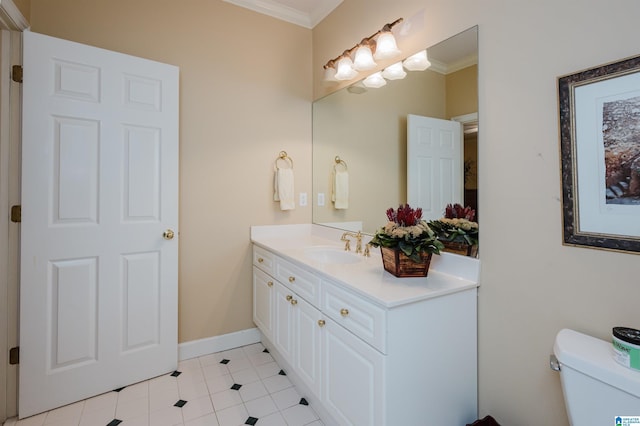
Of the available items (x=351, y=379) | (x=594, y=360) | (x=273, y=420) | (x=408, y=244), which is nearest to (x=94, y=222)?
(x=273, y=420)

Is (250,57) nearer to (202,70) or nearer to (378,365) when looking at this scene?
(202,70)

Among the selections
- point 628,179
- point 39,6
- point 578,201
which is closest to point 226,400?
point 578,201

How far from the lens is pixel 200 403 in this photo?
173 cm

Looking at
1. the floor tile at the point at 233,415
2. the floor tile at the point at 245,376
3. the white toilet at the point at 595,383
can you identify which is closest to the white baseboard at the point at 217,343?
the floor tile at the point at 245,376

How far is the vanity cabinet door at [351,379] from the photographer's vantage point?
114 centimetres

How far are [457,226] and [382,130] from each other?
828mm

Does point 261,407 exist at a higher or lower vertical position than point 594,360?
lower

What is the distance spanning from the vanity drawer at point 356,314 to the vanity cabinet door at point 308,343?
12 centimetres

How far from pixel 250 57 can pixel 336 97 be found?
73cm

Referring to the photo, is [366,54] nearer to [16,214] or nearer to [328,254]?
[328,254]

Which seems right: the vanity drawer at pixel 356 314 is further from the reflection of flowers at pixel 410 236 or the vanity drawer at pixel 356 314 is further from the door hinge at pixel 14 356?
the door hinge at pixel 14 356

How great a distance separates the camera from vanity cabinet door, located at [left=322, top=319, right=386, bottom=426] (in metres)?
1.14

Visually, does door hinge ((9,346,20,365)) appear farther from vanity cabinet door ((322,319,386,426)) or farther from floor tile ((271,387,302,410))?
vanity cabinet door ((322,319,386,426))

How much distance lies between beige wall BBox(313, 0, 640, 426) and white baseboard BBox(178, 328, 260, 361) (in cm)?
165
